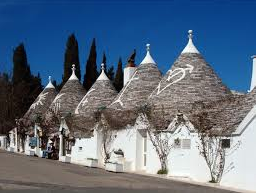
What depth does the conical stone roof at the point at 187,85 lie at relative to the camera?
76.1 feet

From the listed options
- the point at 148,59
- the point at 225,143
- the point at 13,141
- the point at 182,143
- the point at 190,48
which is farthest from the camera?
the point at 13,141

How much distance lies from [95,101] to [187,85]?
1007cm

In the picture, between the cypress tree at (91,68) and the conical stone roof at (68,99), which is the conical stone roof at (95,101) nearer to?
the conical stone roof at (68,99)

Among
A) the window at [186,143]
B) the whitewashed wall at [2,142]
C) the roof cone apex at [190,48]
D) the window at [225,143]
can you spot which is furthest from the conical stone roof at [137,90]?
the whitewashed wall at [2,142]

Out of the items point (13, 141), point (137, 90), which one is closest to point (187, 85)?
point (137, 90)

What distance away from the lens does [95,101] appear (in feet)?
106

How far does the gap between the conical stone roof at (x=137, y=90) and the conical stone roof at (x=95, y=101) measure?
3.30 meters

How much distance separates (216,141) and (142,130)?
636cm

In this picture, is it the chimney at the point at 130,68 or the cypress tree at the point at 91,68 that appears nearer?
the chimney at the point at 130,68

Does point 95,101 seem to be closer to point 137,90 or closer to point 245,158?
point 137,90

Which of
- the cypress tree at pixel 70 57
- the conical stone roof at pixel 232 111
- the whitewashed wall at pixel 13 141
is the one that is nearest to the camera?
the conical stone roof at pixel 232 111

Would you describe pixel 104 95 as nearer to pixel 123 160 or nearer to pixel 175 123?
pixel 123 160

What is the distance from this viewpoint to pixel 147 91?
1075 inches

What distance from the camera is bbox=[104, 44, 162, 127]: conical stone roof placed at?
26.7 metres
